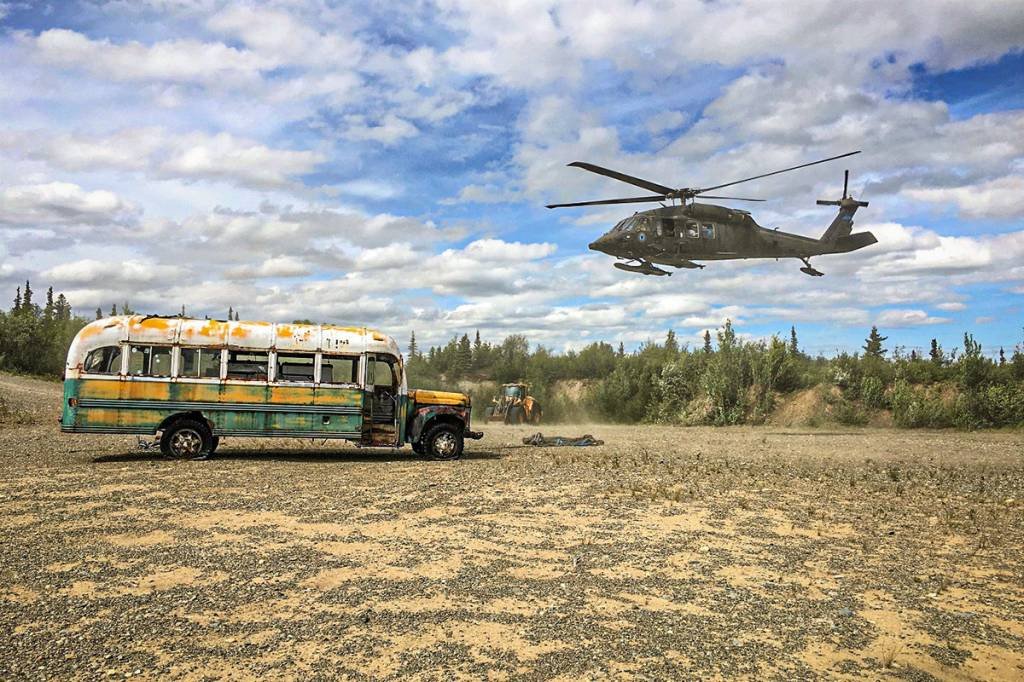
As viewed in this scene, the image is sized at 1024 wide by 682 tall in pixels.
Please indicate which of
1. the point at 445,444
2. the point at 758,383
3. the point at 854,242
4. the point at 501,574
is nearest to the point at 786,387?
the point at 758,383

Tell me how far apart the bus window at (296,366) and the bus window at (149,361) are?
233 cm

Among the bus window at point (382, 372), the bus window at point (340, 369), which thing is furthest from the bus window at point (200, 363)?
the bus window at point (382, 372)

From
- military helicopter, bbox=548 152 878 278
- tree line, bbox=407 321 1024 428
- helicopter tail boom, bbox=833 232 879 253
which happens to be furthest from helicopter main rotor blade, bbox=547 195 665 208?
tree line, bbox=407 321 1024 428

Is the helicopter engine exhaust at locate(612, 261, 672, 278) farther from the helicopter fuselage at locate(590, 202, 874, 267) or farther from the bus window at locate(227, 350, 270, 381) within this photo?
the bus window at locate(227, 350, 270, 381)

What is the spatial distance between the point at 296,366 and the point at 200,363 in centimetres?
200

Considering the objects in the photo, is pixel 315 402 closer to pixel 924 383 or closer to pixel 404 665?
pixel 404 665

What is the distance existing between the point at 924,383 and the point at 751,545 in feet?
106

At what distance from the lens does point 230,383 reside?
15695mm

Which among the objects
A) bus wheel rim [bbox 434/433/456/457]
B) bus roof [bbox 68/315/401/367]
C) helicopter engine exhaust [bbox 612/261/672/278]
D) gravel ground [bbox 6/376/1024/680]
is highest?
helicopter engine exhaust [bbox 612/261/672/278]

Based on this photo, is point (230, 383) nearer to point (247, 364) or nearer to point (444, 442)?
point (247, 364)

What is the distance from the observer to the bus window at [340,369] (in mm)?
16266

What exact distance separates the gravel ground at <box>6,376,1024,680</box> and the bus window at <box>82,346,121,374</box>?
77.6 inches

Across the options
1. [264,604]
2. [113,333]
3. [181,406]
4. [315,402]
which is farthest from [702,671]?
[113,333]

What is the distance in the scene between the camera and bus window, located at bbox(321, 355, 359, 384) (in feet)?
53.4
